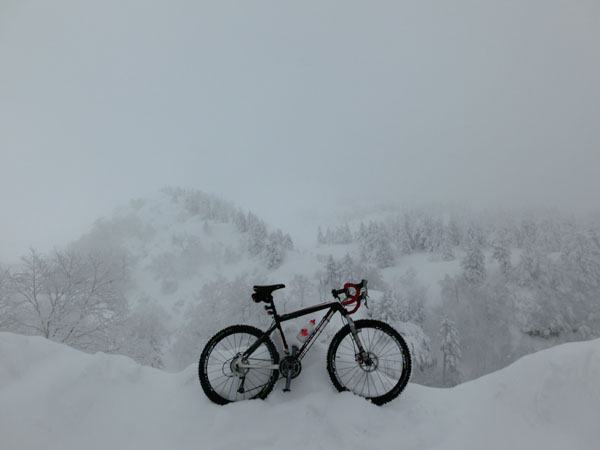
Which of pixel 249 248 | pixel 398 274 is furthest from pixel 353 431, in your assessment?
pixel 249 248

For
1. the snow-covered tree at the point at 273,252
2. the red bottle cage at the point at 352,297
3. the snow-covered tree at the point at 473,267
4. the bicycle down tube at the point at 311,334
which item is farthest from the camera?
the snow-covered tree at the point at 273,252

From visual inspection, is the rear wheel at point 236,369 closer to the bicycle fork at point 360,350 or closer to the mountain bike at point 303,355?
the mountain bike at point 303,355

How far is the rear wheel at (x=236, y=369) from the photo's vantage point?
12.5ft

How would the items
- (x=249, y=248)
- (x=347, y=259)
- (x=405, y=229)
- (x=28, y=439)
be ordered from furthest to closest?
(x=405, y=229)
(x=249, y=248)
(x=347, y=259)
(x=28, y=439)

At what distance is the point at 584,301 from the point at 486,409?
224 feet

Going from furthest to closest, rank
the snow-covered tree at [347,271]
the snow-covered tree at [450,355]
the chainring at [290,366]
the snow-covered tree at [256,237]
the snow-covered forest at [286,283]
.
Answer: the snow-covered tree at [256,237] → the snow-covered tree at [347,271] → the snow-covered tree at [450,355] → the snow-covered forest at [286,283] → the chainring at [290,366]

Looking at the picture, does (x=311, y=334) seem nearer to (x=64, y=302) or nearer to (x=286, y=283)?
(x=64, y=302)

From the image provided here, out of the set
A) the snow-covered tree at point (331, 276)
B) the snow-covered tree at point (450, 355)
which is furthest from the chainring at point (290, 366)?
the snow-covered tree at point (331, 276)

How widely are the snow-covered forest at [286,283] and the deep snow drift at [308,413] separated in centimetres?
1539

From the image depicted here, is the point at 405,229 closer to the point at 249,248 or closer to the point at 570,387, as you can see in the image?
the point at 249,248

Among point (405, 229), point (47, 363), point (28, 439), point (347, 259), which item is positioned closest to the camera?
point (28, 439)

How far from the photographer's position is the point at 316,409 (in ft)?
11.2

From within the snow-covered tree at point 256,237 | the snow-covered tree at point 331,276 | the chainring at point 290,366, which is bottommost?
the snow-covered tree at point 331,276

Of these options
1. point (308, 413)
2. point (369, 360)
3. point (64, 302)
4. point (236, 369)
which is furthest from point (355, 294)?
point (64, 302)
